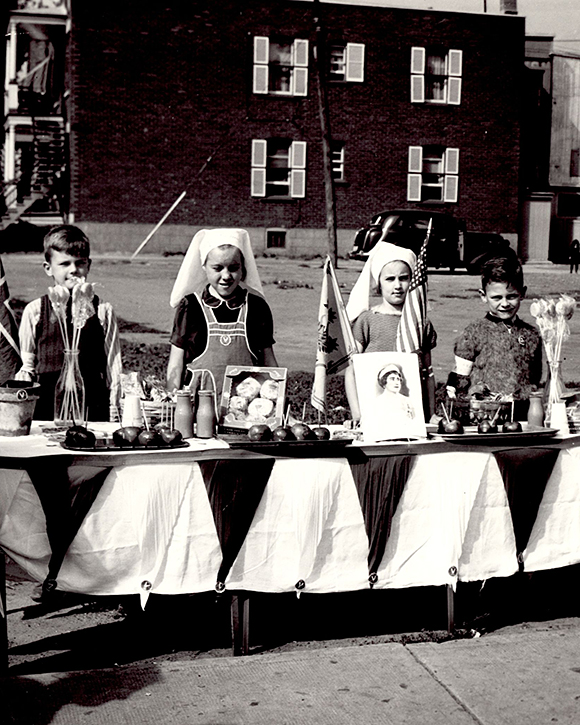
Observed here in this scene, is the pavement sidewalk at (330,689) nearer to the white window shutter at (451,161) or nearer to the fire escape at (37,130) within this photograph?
the white window shutter at (451,161)

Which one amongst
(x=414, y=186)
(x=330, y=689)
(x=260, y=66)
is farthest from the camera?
(x=260, y=66)

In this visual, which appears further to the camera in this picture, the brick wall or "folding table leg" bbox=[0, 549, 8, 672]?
the brick wall

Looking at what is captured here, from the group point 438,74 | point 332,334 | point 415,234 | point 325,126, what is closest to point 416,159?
point 438,74

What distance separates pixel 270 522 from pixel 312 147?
764cm

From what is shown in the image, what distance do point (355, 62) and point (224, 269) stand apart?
236 inches

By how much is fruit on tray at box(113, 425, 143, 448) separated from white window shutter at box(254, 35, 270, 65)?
782 centimetres

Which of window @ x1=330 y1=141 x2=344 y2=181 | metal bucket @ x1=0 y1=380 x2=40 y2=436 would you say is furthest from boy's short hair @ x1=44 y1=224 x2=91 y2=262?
window @ x1=330 y1=141 x2=344 y2=181

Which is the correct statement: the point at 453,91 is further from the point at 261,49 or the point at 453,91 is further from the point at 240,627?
the point at 240,627

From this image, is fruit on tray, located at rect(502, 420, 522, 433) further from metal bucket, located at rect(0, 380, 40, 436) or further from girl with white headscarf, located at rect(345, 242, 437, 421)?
metal bucket, located at rect(0, 380, 40, 436)

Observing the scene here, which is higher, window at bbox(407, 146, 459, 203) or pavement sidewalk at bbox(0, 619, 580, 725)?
window at bbox(407, 146, 459, 203)

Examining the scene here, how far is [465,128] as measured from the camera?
8867 mm

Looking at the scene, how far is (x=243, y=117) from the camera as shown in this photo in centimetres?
1240

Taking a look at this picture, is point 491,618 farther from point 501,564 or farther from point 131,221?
point 131,221

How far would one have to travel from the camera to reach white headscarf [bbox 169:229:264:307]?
12.4 ft
